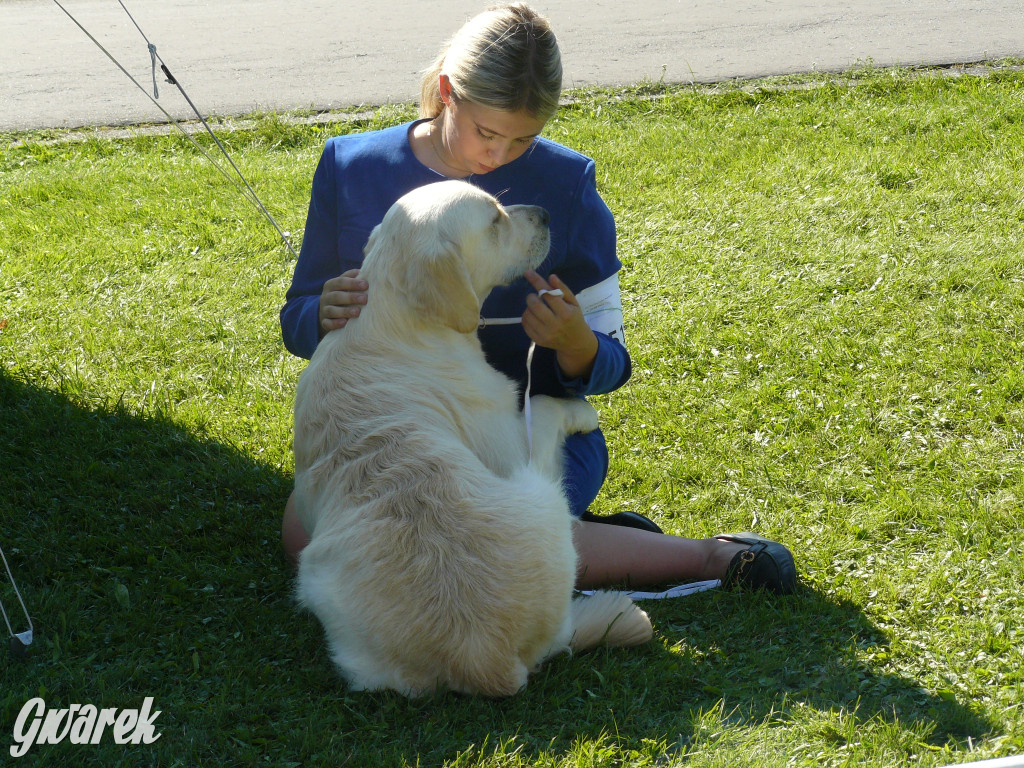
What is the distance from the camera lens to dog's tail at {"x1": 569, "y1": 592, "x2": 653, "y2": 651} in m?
2.89

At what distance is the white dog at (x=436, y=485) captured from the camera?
2496mm

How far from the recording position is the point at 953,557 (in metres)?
3.36

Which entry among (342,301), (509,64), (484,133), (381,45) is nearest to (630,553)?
(342,301)

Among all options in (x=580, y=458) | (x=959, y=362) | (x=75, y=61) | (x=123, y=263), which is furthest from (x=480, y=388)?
(x=75, y=61)

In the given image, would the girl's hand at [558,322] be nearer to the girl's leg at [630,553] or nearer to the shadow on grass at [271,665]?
the girl's leg at [630,553]

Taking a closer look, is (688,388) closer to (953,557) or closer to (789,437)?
(789,437)

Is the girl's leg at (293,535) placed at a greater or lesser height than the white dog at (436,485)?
lesser

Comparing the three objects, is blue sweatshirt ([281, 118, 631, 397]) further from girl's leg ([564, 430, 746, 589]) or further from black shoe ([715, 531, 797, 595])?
black shoe ([715, 531, 797, 595])

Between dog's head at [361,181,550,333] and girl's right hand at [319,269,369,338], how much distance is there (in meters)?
0.05

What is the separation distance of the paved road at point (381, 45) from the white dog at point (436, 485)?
615 centimetres

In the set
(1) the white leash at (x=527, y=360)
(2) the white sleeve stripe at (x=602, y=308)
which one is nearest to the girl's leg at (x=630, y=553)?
(1) the white leash at (x=527, y=360)

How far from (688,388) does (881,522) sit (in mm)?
1255

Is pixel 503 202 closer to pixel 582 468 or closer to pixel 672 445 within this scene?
pixel 582 468

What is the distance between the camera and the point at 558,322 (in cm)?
292
